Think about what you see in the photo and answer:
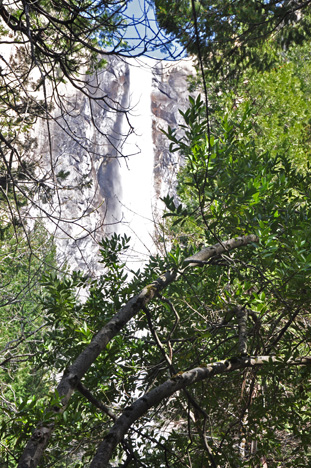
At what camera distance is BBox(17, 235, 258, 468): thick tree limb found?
1408mm

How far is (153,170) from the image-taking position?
28.0 metres

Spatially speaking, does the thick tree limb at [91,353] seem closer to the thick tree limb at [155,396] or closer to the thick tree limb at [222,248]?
the thick tree limb at [222,248]

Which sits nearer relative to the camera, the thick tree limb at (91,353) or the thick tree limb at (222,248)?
the thick tree limb at (91,353)

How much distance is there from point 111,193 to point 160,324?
24.5 m

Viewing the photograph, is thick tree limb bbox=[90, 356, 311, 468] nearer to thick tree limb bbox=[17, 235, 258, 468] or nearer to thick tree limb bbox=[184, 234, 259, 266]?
thick tree limb bbox=[17, 235, 258, 468]

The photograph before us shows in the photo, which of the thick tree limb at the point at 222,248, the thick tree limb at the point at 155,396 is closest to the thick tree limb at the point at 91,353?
the thick tree limb at the point at 222,248

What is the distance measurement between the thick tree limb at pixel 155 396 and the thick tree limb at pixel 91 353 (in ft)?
0.67

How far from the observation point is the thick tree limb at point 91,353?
141 cm

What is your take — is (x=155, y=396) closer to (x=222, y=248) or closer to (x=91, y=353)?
(x=91, y=353)

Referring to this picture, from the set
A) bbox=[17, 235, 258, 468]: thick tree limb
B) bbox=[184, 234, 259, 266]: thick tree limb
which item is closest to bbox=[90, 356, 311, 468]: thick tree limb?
bbox=[17, 235, 258, 468]: thick tree limb

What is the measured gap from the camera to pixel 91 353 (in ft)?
5.83

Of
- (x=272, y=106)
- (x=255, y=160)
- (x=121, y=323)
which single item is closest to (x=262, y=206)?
(x=255, y=160)

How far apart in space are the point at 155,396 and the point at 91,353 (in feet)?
1.04

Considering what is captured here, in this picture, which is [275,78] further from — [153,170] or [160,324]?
[153,170]
